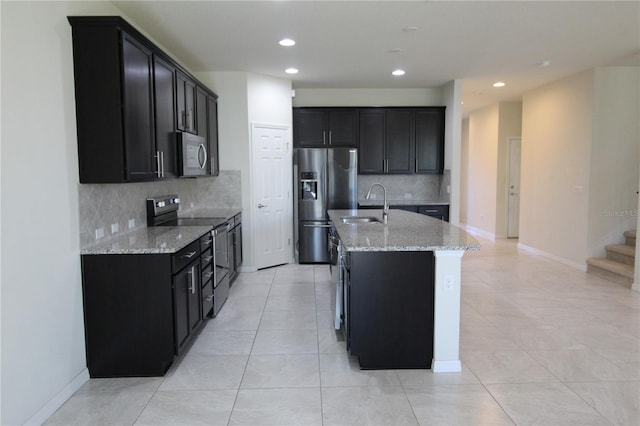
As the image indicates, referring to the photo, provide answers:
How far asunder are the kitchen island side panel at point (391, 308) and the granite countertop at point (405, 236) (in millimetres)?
86

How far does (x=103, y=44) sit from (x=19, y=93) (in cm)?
73

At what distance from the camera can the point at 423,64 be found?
533cm

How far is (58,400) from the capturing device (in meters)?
2.43

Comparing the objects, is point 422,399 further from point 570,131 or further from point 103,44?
point 570,131

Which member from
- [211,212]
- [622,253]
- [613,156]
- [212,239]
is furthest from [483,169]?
[212,239]

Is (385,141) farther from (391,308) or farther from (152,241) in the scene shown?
(152,241)

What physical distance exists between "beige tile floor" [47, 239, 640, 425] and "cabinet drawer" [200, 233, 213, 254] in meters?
0.73

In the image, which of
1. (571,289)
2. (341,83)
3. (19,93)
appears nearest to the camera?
(19,93)

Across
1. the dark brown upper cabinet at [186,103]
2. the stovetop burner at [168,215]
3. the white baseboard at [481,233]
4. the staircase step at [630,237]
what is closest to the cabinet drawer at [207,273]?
the stovetop burner at [168,215]

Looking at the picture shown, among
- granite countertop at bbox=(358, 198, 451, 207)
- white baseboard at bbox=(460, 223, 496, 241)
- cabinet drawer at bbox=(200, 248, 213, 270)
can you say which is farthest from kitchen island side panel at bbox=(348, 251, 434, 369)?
white baseboard at bbox=(460, 223, 496, 241)

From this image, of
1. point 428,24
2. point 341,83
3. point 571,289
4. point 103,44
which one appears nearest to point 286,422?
point 103,44

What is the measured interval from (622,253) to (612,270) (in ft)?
1.17

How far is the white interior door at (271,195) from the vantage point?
231 inches

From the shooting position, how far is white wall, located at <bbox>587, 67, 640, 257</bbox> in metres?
5.46
